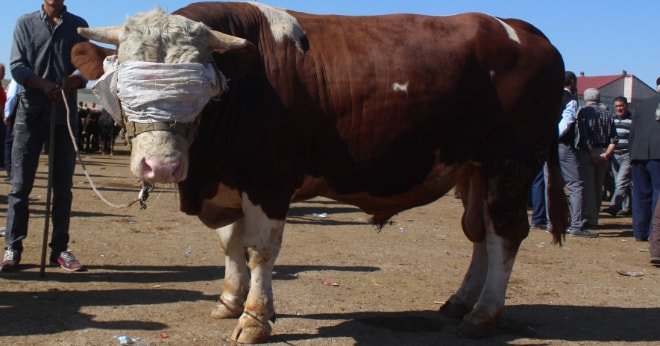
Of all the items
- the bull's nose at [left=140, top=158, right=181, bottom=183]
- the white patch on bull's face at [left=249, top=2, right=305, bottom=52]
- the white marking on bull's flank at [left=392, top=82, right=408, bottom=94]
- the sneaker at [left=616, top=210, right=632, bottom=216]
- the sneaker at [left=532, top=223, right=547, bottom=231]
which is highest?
the white patch on bull's face at [left=249, top=2, right=305, bottom=52]

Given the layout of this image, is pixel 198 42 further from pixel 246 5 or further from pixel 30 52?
pixel 30 52

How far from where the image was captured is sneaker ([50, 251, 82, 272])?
6.80 m

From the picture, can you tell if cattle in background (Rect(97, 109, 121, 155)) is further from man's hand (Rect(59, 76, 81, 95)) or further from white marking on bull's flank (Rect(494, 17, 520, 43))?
white marking on bull's flank (Rect(494, 17, 520, 43))

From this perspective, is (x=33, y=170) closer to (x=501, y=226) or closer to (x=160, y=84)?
(x=160, y=84)

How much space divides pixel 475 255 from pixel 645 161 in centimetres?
538

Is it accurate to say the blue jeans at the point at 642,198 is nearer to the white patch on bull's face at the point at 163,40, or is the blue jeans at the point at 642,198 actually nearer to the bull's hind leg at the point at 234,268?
the bull's hind leg at the point at 234,268

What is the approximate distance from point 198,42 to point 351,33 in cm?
131

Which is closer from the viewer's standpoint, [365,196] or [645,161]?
[365,196]

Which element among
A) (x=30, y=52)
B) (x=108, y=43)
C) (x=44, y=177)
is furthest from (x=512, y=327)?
(x=44, y=177)

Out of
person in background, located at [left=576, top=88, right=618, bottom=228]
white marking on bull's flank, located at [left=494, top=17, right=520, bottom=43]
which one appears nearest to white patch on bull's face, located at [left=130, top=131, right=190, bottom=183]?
white marking on bull's flank, located at [left=494, top=17, right=520, bottom=43]

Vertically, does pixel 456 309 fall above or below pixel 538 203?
below

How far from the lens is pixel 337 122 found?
5.21 metres

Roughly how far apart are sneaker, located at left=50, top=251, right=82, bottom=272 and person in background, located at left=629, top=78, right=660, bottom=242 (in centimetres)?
692

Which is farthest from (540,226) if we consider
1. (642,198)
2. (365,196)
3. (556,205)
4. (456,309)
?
(365,196)
